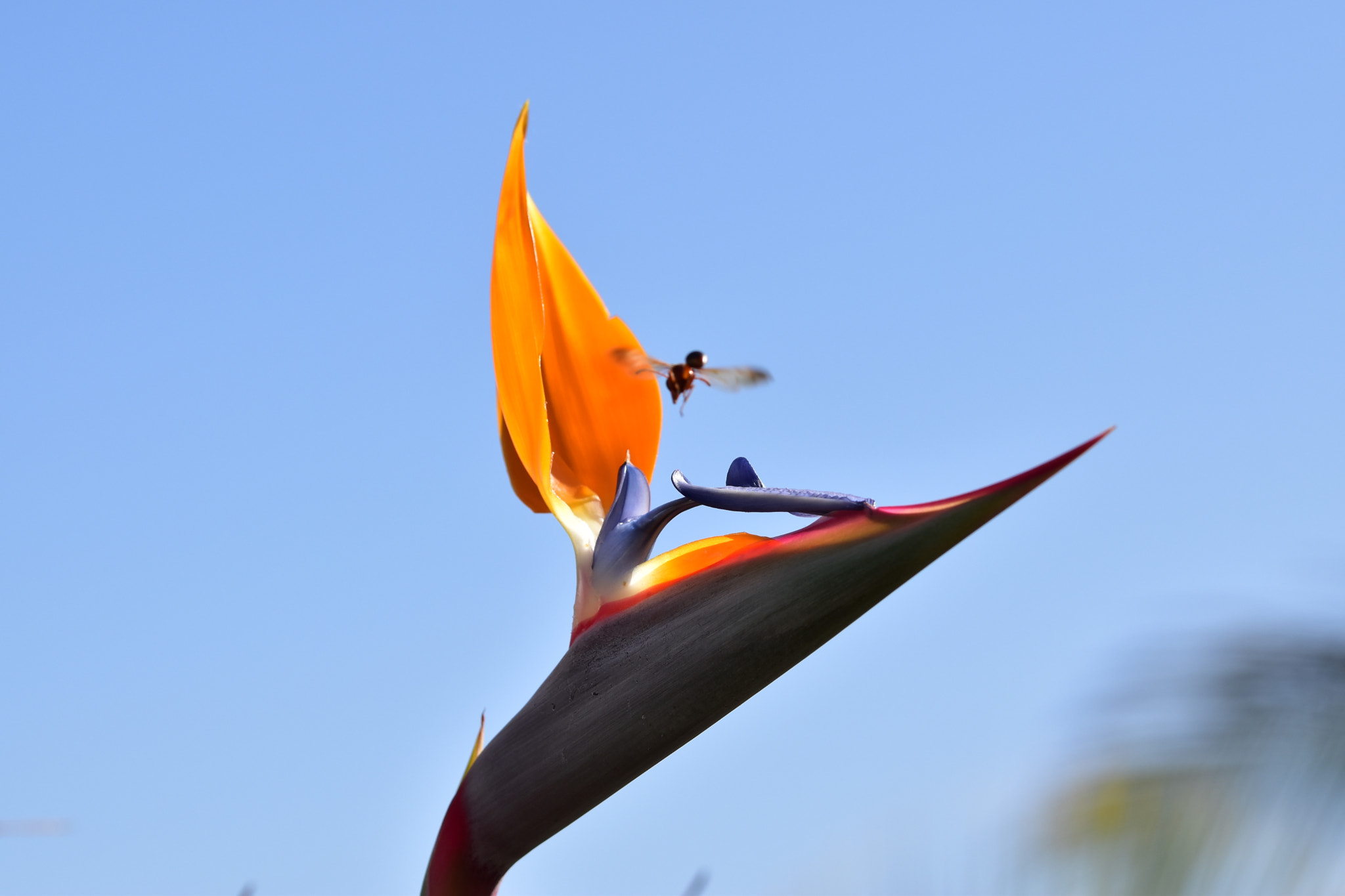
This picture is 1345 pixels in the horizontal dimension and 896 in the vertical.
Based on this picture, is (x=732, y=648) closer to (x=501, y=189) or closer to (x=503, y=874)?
(x=503, y=874)

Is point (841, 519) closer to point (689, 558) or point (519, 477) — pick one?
point (689, 558)

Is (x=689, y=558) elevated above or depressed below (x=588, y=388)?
below

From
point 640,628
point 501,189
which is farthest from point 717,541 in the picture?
point 501,189

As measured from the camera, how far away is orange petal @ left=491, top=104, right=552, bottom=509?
3.09 feet

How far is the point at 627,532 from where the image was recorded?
2.93ft

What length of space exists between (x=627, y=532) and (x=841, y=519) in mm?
172

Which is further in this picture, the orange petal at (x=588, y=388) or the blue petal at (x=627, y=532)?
the orange petal at (x=588, y=388)

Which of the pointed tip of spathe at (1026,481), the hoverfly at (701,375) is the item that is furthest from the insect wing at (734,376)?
the pointed tip of spathe at (1026,481)

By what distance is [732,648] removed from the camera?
79cm

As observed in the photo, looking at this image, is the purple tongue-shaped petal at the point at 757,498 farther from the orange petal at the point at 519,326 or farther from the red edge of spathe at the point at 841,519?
the orange petal at the point at 519,326

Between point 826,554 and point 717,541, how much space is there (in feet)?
0.33

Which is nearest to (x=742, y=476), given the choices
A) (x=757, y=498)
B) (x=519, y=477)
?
(x=757, y=498)

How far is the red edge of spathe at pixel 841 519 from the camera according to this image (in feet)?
2.38

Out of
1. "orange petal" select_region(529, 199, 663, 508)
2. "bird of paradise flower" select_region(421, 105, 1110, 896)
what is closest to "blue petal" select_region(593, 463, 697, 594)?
"bird of paradise flower" select_region(421, 105, 1110, 896)
